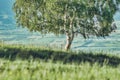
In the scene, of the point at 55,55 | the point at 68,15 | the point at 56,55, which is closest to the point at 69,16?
the point at 68,15

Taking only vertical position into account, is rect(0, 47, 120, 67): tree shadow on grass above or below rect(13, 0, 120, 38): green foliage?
below

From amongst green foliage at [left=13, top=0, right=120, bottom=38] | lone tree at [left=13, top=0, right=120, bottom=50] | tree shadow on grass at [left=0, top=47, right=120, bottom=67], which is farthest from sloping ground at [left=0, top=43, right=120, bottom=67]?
lone tree at [left=13, top=0, right=120, bottom=50]

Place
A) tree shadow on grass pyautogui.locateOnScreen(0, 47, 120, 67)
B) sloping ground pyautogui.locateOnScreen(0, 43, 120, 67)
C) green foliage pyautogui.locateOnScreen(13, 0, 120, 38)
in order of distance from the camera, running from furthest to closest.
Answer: green foliage pyautogui.locateOnScreen(13, 0, 120, 38)
sloping ground pyautogui.locateOnScreen(0, 43, 120, 67)
tree shadow on grass pyautogui.locateOnScreen(0, 47, 120, 67)

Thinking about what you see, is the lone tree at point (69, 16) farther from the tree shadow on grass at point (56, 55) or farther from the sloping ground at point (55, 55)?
the tree shadow on grass at point (56, 55)

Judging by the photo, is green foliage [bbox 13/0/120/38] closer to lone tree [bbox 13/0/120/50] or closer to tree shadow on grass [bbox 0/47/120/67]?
lone tree [bbox 13/0/120/50]

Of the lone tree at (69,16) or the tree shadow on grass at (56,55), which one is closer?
the tree shadow on grass at (56,55)

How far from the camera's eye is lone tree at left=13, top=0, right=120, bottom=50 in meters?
55.5

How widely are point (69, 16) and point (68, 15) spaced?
22 centimetres

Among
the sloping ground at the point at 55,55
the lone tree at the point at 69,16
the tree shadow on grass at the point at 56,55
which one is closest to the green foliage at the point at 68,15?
the lone tree at the point at 69,16

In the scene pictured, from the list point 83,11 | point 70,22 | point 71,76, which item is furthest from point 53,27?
point 71,76

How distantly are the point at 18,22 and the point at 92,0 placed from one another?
14.8m

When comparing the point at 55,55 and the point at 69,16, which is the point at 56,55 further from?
the point at 69,16

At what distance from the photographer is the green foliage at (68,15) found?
55406 mm

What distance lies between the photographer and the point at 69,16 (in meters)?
58.7
